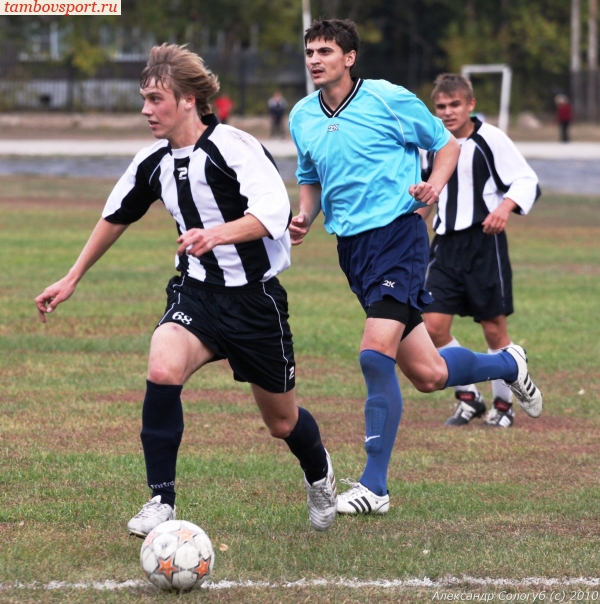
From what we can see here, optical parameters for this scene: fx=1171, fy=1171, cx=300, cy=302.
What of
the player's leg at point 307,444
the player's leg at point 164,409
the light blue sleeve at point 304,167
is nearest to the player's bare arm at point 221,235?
the player's leg at point 164,409

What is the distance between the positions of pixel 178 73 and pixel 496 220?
2.84 m

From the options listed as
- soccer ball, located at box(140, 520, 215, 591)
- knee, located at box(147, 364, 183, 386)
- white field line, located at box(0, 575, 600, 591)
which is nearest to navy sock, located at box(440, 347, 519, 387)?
white field line, located at box(0, 575, 600, 591)

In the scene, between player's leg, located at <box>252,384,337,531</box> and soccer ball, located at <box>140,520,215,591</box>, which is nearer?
soccer ball, located at <box>140,520,215,591</box>

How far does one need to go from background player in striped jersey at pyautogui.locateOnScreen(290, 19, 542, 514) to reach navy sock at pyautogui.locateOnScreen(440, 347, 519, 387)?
0.02 meters

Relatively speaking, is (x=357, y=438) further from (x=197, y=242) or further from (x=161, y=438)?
(x=197, y=242)

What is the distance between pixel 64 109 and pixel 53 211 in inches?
1198

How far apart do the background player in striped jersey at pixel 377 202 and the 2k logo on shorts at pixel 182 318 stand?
3.29 ft

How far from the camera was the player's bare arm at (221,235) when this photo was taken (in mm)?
4355

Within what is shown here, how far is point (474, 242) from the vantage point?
24.6 ft

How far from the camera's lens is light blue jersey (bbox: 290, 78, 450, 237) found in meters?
5.54

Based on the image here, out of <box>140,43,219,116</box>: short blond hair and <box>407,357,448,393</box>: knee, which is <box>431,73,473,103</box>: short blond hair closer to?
<box>407,357,448,393</box>: knee

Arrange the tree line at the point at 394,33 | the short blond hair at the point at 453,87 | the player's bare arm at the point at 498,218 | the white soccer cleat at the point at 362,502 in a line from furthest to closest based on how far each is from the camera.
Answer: the tree line at the point at 394,33
the short blond hair at the point at 453,87
the player's bare arm at the point at 498,218
the white soccer cleat at the point at 362,502

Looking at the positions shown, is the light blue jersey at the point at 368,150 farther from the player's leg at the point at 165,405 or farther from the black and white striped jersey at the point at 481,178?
the black and white striped jersey at the point at 481,178

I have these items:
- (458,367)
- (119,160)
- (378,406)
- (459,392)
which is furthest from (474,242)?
(119,160)
